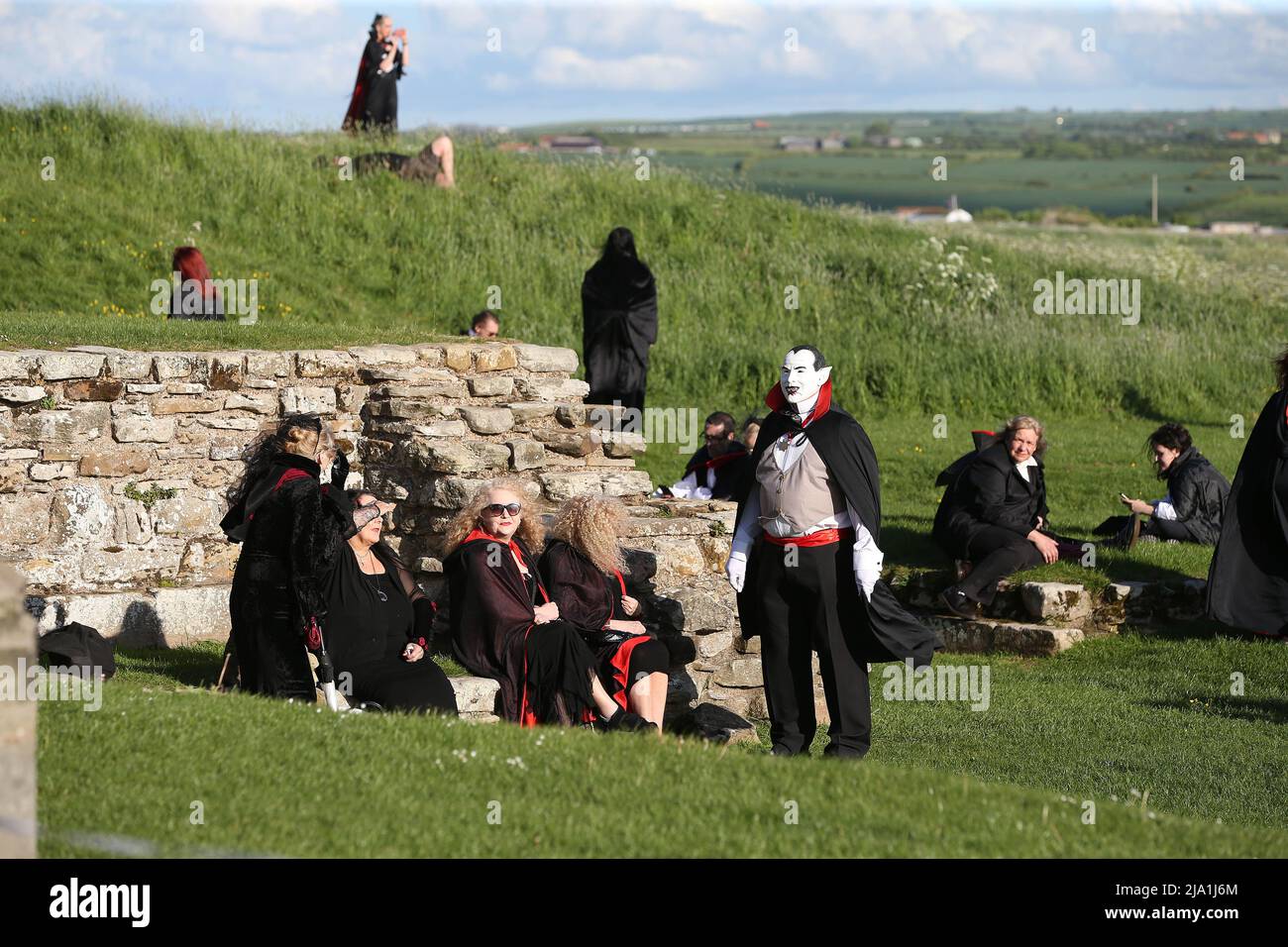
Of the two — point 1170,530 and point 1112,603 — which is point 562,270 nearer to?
point 1170,530

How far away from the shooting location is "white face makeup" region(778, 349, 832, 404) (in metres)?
8.45

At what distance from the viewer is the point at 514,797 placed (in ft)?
20.5

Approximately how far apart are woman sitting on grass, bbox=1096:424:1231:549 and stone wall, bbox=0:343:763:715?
4160 mm

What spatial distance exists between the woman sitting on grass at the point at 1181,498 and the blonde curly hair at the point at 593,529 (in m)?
5.37

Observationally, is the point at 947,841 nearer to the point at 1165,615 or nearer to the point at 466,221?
the point at 1165,615

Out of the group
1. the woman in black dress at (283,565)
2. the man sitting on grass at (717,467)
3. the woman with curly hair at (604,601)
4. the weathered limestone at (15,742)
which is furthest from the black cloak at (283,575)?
the man sitting on grass at (717,467)

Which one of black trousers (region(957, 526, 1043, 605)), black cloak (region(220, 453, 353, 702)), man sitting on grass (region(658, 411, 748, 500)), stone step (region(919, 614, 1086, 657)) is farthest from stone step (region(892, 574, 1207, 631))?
black cloak (region(220, 453, 353, 702))

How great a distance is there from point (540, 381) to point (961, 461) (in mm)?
3570

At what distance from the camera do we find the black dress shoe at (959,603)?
1205 centimetres

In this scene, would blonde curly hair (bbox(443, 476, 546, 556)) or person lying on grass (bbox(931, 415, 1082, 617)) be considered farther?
person lying on grass (bbox(931, 415, 1082, 617))

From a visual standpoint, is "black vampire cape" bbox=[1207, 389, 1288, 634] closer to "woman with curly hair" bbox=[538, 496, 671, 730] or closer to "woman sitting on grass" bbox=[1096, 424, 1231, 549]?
"woman sitting on grass" bbox=[1096, 424, 1231, 549]

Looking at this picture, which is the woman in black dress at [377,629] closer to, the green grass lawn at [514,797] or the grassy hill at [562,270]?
the green grass lawn at [514,797]

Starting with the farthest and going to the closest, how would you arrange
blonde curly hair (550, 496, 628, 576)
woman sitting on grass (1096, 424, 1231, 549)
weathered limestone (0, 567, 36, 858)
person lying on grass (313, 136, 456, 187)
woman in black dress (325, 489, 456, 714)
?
person lying on grass (313, 136, 456, 187), woman sitting on grass (1096, 424, 1231, 549), blonde curly hair (550, 496, 628, 576), woman in black dress (325, 489, 456, 714), weathered limestone (0, 567, 36, 858)

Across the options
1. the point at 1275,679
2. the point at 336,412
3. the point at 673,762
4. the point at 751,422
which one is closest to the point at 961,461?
the point at 751,422
